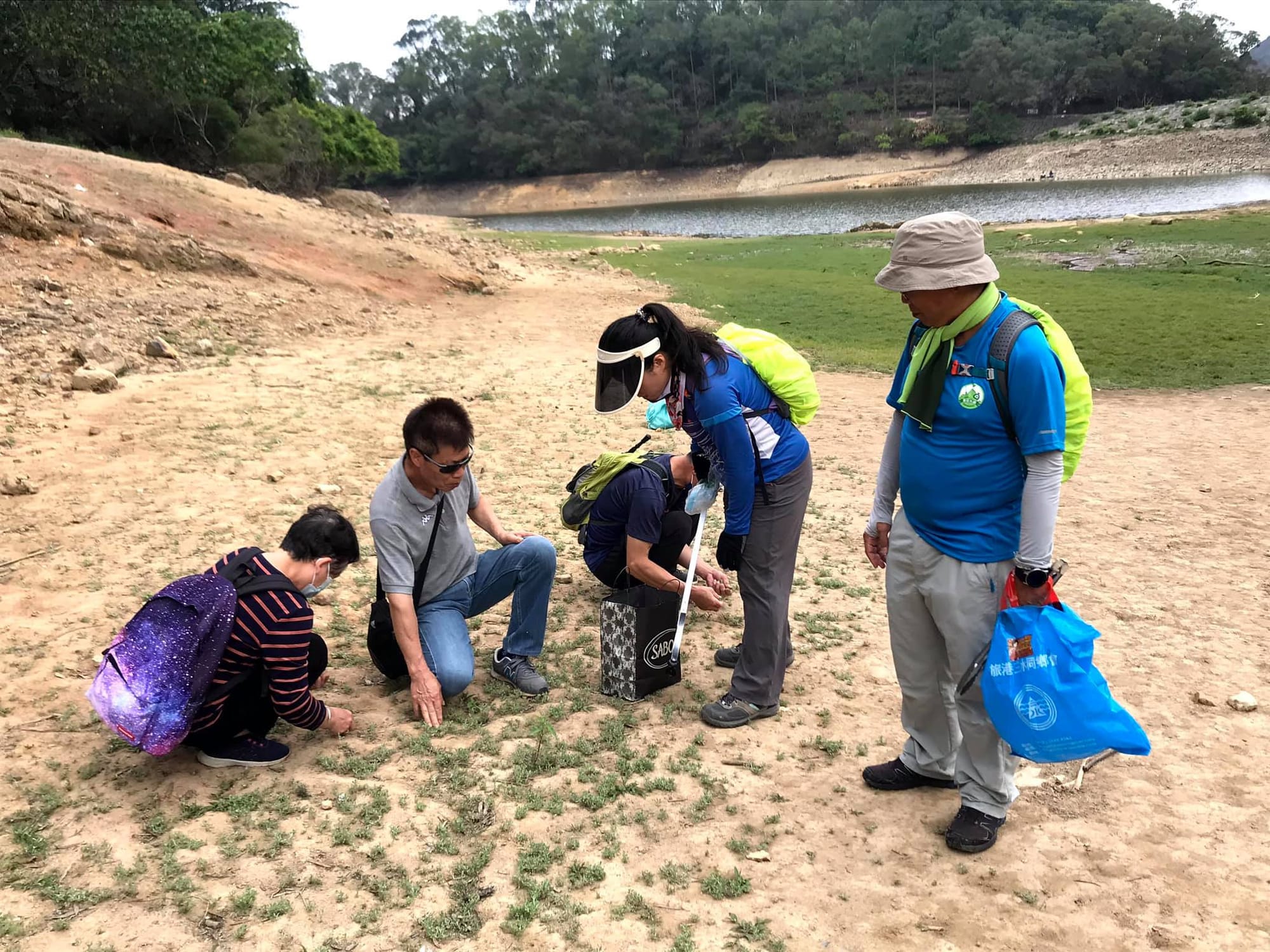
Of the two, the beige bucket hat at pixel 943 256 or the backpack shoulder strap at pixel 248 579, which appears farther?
the backpack shoulder strap at pixel 248 579

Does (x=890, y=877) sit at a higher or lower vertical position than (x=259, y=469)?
lower

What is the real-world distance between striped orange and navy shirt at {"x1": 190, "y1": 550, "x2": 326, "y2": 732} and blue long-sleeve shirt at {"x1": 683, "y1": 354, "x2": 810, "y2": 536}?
1612 millimetres

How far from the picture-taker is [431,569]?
13.0 feet

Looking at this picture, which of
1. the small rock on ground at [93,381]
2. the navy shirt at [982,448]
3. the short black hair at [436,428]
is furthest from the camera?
the small rock on ground at [93,381]

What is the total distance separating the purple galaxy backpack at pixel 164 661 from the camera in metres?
3.05

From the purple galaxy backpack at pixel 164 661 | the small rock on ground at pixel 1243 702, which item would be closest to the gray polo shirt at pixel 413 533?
the purple galaxy backpack at pixel 164 661

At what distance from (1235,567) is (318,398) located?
289 inches

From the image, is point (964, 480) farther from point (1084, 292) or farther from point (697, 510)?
point (1084, 292)

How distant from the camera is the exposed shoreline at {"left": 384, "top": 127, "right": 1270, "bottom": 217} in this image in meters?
55.2

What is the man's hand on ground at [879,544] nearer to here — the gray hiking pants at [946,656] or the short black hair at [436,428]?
the gray hiking pants at [946,656]

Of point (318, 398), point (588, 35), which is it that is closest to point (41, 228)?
point (318, 398)

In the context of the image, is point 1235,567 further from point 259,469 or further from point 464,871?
point 259,469

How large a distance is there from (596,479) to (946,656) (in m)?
2.12

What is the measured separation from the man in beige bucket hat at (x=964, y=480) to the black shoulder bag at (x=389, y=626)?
1880 mm
